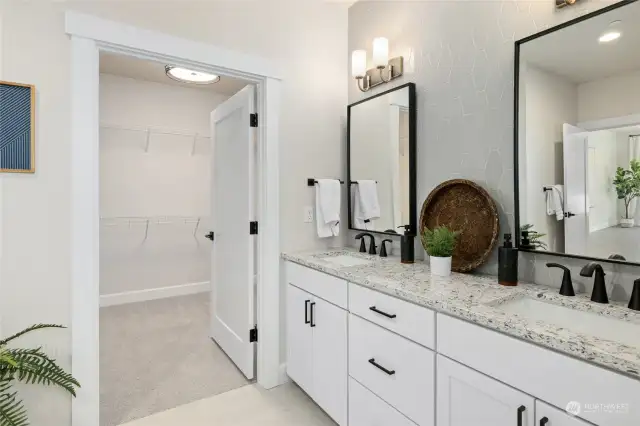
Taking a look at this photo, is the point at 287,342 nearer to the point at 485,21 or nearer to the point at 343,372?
the point at 343,372

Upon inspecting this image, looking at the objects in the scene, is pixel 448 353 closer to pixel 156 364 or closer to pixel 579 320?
pixel 579 320

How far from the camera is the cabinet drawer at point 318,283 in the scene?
6.01 ft

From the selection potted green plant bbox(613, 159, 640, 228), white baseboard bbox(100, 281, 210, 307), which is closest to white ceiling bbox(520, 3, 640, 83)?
potted green plant bbox(613, 159, 640, 228)

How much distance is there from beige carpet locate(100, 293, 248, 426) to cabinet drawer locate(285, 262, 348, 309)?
85 centimetres

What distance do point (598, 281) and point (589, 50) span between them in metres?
0.91

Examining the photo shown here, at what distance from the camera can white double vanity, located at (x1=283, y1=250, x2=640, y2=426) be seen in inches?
36.3

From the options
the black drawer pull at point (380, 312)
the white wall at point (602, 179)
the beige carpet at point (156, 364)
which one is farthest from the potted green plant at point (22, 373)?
the white wall at point (602, 179)

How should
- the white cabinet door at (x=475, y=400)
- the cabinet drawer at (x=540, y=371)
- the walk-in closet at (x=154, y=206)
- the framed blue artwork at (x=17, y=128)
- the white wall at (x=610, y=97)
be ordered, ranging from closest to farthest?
the cabinet drawer at (x=540, y=371), the white cabinet door at (x=475, y=400), the white wall at (x=610, y=97), the framed blue artwork at (x=17, y=128), the walk-in closet at (x=154, y=206)

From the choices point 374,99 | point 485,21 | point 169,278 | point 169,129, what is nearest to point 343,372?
point 374,99

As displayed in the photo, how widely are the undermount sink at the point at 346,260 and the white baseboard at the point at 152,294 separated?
301 cm

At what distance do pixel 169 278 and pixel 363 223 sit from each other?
3.07 meters

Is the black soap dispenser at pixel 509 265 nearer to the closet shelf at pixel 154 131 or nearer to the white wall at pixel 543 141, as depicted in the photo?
the white wall at pixel 543 141

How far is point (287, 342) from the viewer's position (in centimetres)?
240

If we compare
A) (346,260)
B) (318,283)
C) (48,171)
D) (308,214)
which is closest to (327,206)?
(308,214)
